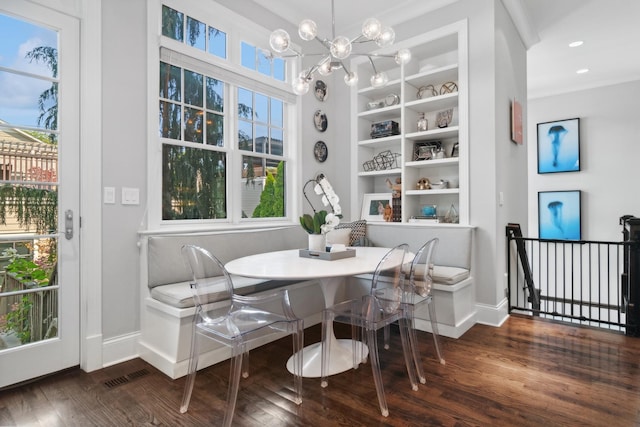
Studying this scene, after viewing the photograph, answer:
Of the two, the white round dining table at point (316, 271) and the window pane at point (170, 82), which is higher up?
the window pane at point (170, 82)

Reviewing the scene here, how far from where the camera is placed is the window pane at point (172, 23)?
8.88 ft

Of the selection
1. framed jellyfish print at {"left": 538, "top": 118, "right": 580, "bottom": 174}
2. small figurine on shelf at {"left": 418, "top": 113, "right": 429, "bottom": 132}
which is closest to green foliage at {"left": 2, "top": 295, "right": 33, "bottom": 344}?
small figurine on shelf at {"left": 418, "top": 113, "right": 429, "bottom": 132}

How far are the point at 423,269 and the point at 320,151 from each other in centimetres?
215

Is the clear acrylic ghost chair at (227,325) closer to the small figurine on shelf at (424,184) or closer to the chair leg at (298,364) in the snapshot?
the chair leg at (298,364)

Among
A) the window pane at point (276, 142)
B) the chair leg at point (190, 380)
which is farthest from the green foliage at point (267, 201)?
the chair leg at point (190, 380)

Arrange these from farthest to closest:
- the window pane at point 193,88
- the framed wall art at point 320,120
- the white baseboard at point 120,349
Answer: the framed wall art at point 320,120 → the window pane at point 193,88 → the white baseboard at point 120,349

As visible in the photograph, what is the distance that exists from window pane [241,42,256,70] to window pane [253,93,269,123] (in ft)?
0.89

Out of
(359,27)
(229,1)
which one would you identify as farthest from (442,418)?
(359,27)

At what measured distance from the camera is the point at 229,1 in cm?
310

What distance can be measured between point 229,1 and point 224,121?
1.05 metres

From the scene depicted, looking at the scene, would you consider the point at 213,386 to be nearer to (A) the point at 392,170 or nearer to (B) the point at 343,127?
(A) the point at 392,170

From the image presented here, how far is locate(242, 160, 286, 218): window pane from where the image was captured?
3361 millimetres

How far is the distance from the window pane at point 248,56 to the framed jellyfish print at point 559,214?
5.13m

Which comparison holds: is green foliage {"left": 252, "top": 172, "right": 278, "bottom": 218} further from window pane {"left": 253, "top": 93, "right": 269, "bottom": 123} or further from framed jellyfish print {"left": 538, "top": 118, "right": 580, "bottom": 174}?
framed jellyfish print {"left": 538, "top": 118, "right": 580, "bottom": 174}
